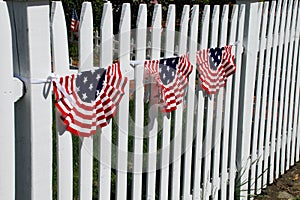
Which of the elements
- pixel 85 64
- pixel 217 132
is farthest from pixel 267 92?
pixel 85 64

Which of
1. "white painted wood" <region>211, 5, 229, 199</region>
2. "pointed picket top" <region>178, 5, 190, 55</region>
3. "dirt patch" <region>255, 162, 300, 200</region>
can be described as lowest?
"dirt patch" <region>255, 162, 300, 200</region>

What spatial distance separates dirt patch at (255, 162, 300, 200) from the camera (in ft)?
13.9

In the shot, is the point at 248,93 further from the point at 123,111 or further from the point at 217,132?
the point at 123,111

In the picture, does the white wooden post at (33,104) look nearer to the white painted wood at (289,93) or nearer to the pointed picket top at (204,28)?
the pointed picket top at (204,28)

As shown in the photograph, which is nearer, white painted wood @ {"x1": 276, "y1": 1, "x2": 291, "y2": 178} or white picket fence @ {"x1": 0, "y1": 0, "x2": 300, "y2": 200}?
white picket fence @ {"x1": 0, "y1": 0, "x2": 300, "y2": 200}

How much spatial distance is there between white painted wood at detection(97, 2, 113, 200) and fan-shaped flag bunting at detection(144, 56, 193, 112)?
1.14 ft

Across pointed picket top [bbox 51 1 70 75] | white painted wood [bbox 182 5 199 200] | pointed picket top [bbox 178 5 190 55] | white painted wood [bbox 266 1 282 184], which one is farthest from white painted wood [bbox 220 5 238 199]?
pointed picket top [bbox 51 1 70 75]

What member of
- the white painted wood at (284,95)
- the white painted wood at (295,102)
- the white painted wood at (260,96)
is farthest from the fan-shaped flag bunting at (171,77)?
the white painted wood at (295,102)

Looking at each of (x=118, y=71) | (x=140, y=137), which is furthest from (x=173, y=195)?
(x=118, y=71)

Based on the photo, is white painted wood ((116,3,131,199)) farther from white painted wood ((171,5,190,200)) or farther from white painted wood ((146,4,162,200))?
white painted wood ((171,5,190,200))

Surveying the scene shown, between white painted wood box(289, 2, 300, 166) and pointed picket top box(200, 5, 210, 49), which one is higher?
pointed picket top box(200, 5, 210, 49)

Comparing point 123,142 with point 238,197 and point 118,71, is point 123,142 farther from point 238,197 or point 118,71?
point 238,197

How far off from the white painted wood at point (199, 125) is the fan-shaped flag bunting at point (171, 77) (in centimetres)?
23

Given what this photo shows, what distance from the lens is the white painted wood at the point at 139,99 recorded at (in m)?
2.59
